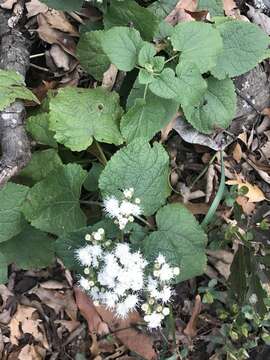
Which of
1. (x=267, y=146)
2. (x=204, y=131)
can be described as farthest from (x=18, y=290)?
(x=267, y=146)

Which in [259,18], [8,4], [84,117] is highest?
[259,18]

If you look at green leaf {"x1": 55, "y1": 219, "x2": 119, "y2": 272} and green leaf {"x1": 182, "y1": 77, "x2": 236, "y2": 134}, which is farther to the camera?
green leaf {"x1": 182, "y1": 77, "x2": 236, "y2": 134}

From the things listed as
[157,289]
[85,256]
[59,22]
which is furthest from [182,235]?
[59,22]

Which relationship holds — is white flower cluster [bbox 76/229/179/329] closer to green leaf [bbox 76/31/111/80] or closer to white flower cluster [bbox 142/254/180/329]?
A: white flower cluster [bbox 142/254/180/329]

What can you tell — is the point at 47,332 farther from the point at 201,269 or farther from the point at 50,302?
the point at 201,269

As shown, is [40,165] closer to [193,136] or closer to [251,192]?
[193,136]

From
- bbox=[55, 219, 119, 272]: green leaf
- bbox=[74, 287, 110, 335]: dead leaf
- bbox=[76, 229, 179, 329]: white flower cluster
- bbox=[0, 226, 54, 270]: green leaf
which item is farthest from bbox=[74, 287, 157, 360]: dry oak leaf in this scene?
bbox=[76, 229, 179, 329]: white flower cluster

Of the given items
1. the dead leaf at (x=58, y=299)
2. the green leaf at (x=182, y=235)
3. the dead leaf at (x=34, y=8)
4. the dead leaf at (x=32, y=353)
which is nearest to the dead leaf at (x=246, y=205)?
the green leaf at (x=182, y=235)
